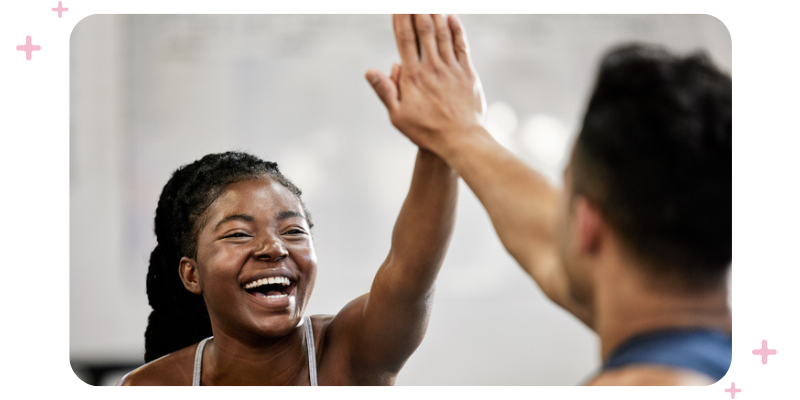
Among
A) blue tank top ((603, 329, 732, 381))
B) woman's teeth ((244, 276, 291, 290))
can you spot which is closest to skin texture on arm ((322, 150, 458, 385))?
woman's teeth ((244, 276, 291, 290))

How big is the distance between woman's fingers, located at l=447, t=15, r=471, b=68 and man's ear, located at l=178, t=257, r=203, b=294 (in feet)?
1.46

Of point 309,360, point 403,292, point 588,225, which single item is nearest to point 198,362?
point 309,360

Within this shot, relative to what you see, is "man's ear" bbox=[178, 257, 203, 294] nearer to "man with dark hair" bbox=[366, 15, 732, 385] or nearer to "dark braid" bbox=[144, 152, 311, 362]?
"dark braid" bbox=[144, 152, 311, 362]

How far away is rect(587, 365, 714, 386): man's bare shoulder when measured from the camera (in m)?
0.60

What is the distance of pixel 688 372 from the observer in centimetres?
63

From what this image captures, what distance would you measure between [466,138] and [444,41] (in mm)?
124

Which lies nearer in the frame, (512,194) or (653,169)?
(653,169)

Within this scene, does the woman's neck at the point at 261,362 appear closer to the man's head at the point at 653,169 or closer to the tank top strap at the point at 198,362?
the tank top strap at the point at 198,362

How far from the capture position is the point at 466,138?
0.84m

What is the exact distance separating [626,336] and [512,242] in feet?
0.64

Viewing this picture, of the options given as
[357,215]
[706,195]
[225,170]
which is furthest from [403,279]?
[706,195]
